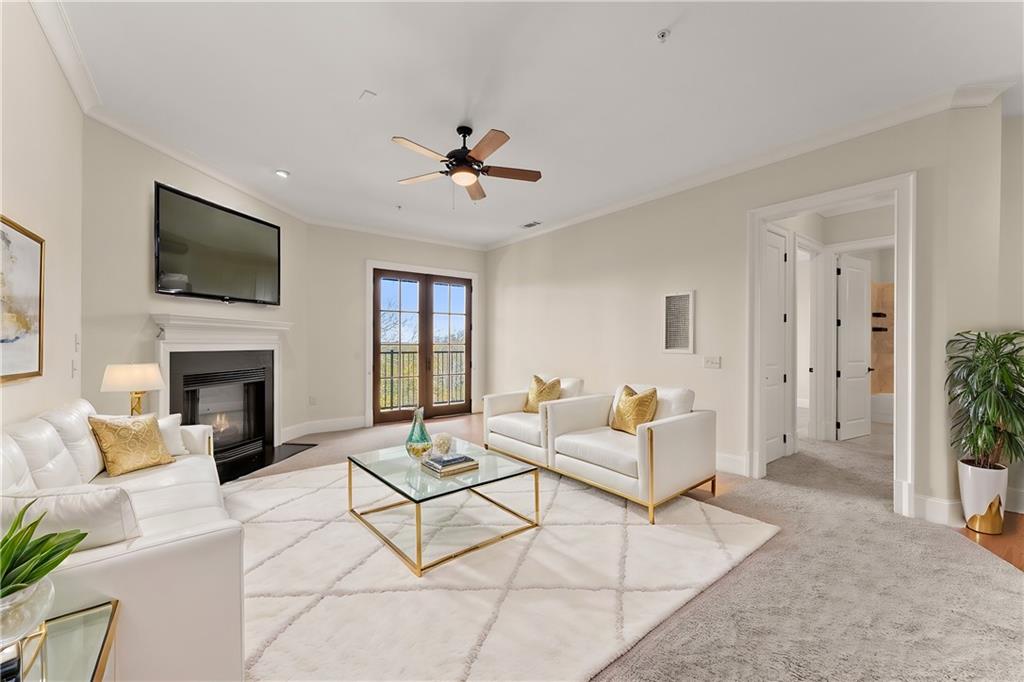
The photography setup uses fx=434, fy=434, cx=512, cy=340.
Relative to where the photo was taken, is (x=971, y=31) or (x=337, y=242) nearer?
(x=971, y=31)

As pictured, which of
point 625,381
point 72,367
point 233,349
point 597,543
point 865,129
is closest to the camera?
point 597,543

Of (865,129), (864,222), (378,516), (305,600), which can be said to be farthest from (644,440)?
(864,222)

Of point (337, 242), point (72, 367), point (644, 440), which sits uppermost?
point (337, 242)

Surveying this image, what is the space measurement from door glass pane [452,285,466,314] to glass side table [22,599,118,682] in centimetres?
606

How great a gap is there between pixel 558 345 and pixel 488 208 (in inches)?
80.1

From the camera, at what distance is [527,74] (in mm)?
2602

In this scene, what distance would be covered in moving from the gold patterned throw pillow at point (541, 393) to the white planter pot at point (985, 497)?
3.04m

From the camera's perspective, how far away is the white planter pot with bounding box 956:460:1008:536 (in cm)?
271

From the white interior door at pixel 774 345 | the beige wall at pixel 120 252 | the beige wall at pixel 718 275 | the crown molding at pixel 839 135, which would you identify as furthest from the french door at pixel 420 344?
the white interior door at pixel 774 345

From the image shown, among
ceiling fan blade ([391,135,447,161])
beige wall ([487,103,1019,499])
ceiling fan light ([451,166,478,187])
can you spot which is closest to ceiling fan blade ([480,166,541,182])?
ceiling fan light ([451,166,478,187])

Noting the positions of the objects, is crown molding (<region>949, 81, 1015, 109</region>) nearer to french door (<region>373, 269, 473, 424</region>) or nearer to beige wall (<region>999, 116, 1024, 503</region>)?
beige wall (<region>999, 116, 1024, 503</region>)

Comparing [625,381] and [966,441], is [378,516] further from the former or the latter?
[966,441]

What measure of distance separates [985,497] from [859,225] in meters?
3.54

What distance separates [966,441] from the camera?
9.19 ft
